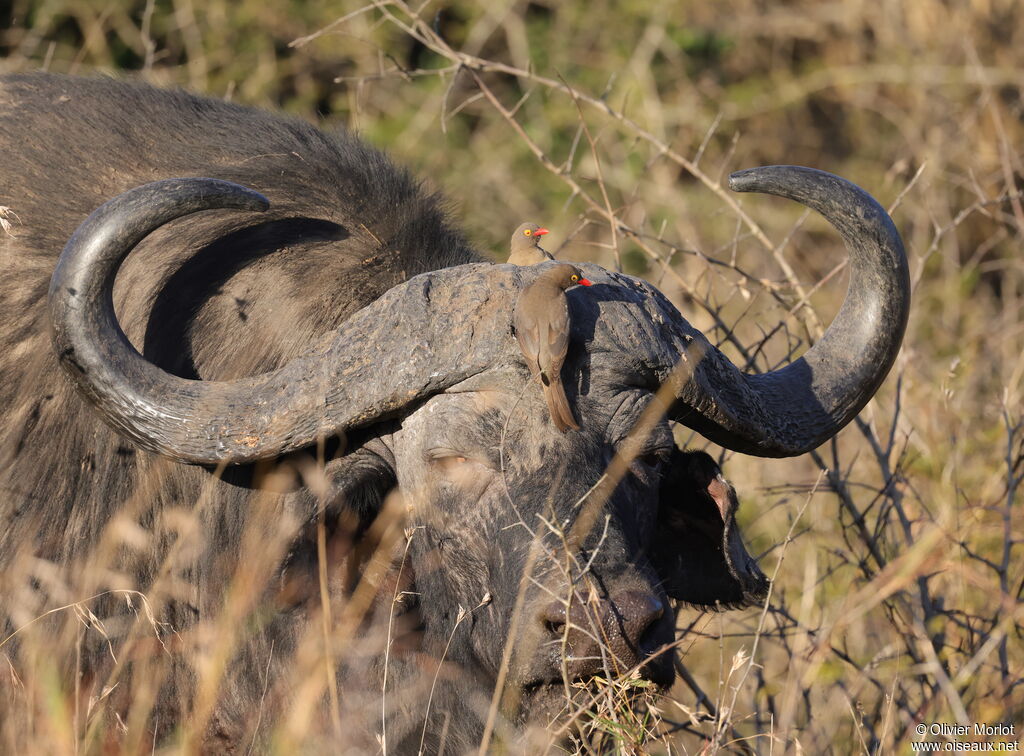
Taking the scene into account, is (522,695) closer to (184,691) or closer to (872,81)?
(184,691)

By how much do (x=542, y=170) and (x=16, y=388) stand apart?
249 inches

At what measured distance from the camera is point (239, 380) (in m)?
3.14

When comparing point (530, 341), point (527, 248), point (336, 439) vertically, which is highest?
point (530, 341)

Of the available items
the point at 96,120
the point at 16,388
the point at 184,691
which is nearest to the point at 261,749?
the point at 184,691

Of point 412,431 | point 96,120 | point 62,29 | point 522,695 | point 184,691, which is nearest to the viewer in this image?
point 522,695

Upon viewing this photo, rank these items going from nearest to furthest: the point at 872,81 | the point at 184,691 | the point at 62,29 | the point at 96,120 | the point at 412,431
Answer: the point at 412,431 < the point at 184,691 < the point at 96,120 < the point at 62,29 < the point at 872,81

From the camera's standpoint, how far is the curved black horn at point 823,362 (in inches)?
133

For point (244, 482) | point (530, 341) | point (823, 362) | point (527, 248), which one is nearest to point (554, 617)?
point (530, 341)

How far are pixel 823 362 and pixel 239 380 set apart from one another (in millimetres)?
1650

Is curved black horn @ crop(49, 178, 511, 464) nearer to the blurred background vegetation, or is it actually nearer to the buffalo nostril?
the buffalo nostril

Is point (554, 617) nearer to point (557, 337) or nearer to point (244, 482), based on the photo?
point (557, 337)

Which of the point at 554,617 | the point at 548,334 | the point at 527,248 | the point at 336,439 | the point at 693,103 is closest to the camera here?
the point at 554,617

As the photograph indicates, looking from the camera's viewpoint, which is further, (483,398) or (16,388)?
(16,388)

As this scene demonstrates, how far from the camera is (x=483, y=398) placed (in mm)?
3104
